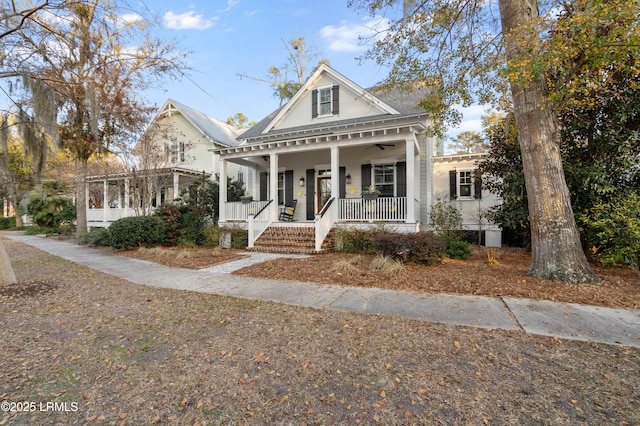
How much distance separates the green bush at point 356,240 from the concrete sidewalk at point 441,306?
3926 millimetres

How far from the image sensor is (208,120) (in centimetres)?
2064

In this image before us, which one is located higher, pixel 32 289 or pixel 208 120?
pixel 208 120

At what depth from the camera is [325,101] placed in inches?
530

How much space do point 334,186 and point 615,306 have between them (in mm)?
7672

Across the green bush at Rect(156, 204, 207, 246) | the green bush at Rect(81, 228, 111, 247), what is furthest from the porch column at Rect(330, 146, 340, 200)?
the green bush at Rect(81, 228, 111, 247)

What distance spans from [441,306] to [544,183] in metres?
3.27

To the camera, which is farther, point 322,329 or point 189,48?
point 189,48

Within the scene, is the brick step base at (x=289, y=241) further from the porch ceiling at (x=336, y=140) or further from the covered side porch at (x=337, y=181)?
the porch ceiling at (x=336, y=140)

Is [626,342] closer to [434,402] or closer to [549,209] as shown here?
[434,402]

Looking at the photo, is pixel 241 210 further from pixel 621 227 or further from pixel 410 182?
pixel 621 227

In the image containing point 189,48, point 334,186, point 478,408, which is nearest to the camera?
point 478,408

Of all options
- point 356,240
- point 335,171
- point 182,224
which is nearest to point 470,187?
point 335,171

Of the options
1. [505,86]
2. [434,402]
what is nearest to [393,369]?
[434,402]

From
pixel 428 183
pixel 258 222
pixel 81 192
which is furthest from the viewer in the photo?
pixel 81 192
